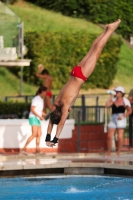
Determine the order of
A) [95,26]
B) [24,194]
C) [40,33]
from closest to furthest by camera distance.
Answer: [24,194] < [40,33] < [95,26]

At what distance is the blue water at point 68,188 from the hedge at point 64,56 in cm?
2002

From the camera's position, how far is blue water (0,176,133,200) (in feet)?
44.7

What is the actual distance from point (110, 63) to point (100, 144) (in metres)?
17.7

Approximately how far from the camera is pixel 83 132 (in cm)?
2005

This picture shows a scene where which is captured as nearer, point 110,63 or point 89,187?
point 89,187

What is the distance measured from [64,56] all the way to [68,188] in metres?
22.8

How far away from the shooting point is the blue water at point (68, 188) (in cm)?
1362

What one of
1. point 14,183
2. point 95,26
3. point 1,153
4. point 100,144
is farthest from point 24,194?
point 95,26

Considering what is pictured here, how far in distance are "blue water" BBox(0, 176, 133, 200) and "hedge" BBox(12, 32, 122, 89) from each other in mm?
20022

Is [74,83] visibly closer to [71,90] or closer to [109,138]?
[71,90]

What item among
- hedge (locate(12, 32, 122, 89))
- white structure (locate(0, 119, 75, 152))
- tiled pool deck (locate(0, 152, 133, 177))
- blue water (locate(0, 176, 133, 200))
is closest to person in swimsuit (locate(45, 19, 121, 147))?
blue water (locate(0, 176, 133, 200))

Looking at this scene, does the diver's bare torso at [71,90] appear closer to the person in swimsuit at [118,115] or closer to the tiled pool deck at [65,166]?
the tiled pool deck at [65,166]

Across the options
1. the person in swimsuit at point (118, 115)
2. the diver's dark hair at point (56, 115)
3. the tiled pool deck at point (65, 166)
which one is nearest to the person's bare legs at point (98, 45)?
the diver's dark hair at point (56, 115)

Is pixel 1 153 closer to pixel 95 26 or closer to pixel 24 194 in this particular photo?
pixel 24 194
